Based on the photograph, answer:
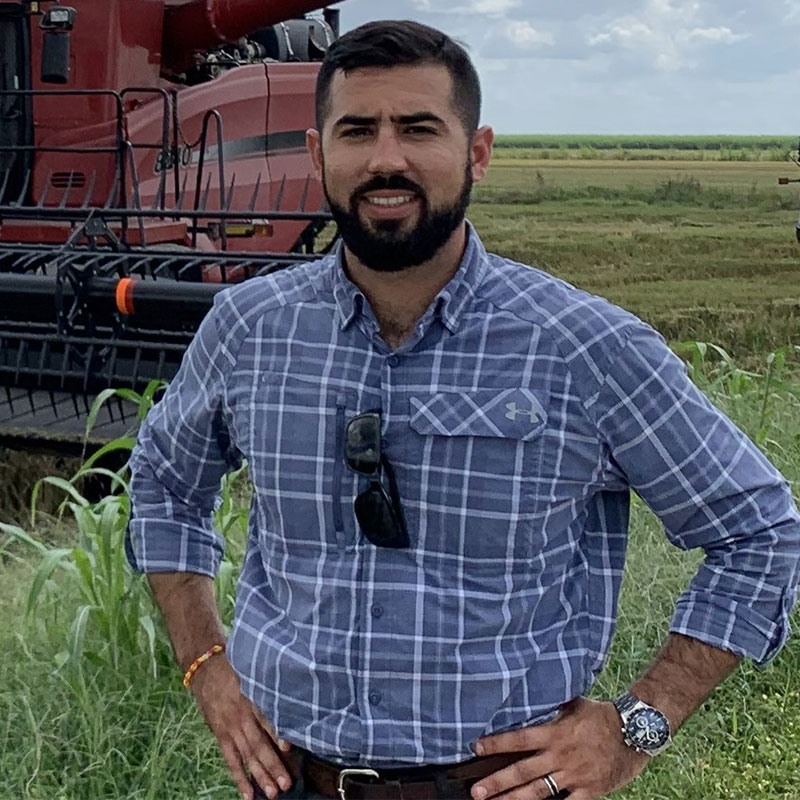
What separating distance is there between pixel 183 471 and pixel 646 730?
713 mm

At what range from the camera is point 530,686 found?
158 cm

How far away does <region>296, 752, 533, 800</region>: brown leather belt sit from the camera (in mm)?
1581

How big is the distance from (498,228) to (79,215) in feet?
30.9

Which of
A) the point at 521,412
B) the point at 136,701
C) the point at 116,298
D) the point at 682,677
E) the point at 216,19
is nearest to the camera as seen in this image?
the point at 521,412

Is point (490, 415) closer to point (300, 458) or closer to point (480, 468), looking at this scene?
point (480, 468)

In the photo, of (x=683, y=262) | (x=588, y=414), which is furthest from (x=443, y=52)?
(x=683, y=262)

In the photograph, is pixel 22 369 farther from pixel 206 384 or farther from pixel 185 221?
pixel 206 384

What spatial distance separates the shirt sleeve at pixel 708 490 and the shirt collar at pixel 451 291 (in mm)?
193

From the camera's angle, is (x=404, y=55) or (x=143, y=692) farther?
(x=143, y=692)

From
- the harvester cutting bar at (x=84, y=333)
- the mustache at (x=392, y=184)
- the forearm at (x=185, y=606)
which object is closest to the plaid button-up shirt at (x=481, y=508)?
the mustache at (x=392, y=184)

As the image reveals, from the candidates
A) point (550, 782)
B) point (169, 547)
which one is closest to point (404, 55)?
point (169, 547)

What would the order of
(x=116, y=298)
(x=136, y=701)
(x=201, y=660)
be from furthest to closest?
1. (x=116, y=298)
2. (x=136, y=701)
3. (x=201, y=660)

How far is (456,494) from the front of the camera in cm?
155

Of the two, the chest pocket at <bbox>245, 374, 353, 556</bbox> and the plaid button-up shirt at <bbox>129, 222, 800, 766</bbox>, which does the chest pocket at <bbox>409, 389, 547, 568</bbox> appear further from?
the chest pocket at <bbox>245, 374, 353, 556</bbox>
